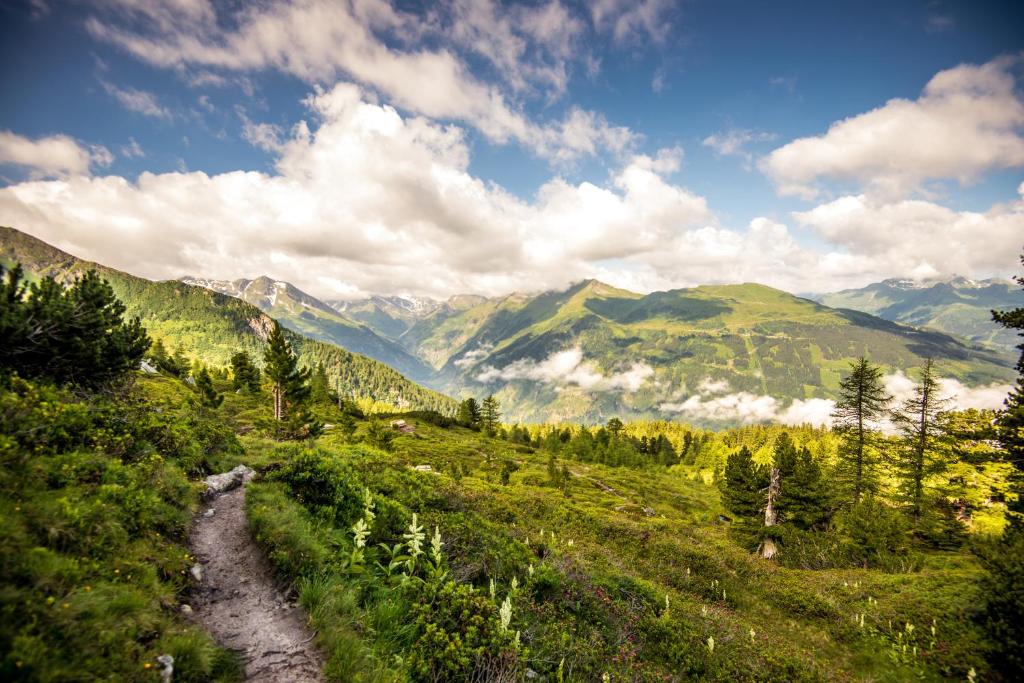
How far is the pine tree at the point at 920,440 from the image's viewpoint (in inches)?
1367

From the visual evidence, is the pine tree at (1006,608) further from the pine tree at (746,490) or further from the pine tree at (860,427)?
the pine tree at (860,427)

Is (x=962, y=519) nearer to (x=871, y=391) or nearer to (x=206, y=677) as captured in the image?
(x=871, y=391)

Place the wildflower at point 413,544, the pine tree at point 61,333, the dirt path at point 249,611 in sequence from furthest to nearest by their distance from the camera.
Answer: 1. the pine tree at point 61,333
2. the wildflower at point 413,544
3. the dirt path at point 249,611

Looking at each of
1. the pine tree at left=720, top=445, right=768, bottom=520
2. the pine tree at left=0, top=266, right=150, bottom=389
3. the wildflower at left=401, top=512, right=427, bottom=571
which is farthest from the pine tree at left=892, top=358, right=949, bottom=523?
the pine tree at left=0, top=266, right=150, bottom=389

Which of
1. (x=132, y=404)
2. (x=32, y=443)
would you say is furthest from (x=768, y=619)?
(x=132, y=404)

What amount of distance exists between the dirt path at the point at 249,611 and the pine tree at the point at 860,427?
4777 cm

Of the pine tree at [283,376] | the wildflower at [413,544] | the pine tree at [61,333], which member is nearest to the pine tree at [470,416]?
the pine tree at [283,376]

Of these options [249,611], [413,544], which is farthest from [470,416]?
[249,611]

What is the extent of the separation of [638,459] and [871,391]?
68.8 meters

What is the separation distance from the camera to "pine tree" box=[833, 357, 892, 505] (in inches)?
1534

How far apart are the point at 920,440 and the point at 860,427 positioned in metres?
4.22

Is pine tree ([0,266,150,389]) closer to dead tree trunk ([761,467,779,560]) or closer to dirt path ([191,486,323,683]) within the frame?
dirt path ([191,486,323,683])

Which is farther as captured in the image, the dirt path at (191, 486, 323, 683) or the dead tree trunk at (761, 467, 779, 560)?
the dead tree trunk at (761, 467, 779, 560)

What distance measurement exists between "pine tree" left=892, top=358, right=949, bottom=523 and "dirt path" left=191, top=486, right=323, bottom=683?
156 ft
